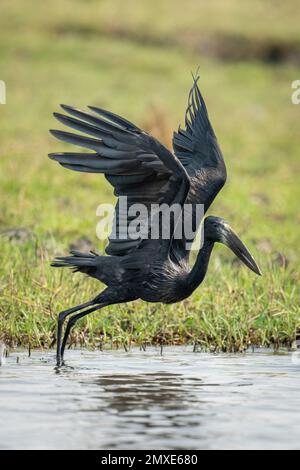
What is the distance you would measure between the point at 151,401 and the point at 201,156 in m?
2.33

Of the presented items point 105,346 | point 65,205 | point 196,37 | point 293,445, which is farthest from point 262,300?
point 196,37

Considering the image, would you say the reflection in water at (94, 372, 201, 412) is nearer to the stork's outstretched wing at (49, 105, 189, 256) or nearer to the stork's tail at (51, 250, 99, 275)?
the stork's tail at (51, 250, 99, 275)

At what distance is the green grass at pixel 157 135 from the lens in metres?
8.02

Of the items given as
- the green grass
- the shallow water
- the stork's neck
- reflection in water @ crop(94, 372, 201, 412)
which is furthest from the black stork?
reflection in water @ crop(94, 372, 201, 412)

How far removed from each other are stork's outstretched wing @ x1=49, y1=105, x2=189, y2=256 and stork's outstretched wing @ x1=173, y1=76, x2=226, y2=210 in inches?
21.9

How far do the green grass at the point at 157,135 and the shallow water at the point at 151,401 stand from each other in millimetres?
500

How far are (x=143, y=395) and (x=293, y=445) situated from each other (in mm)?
1291

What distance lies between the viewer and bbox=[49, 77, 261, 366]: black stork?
661 centimetres

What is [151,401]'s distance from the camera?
5844 millimetres

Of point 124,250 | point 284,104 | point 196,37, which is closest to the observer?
point 124,250

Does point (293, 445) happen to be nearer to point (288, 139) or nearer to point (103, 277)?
point (103, 277)

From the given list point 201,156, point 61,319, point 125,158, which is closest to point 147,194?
point 125,158

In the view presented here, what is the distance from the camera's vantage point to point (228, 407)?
18.8 feet

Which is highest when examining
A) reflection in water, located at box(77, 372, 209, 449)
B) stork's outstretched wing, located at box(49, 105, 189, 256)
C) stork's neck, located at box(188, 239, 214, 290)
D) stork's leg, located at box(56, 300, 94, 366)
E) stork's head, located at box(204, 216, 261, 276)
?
stork's outstretched wing, located at box(49, 105, 189, 256)
